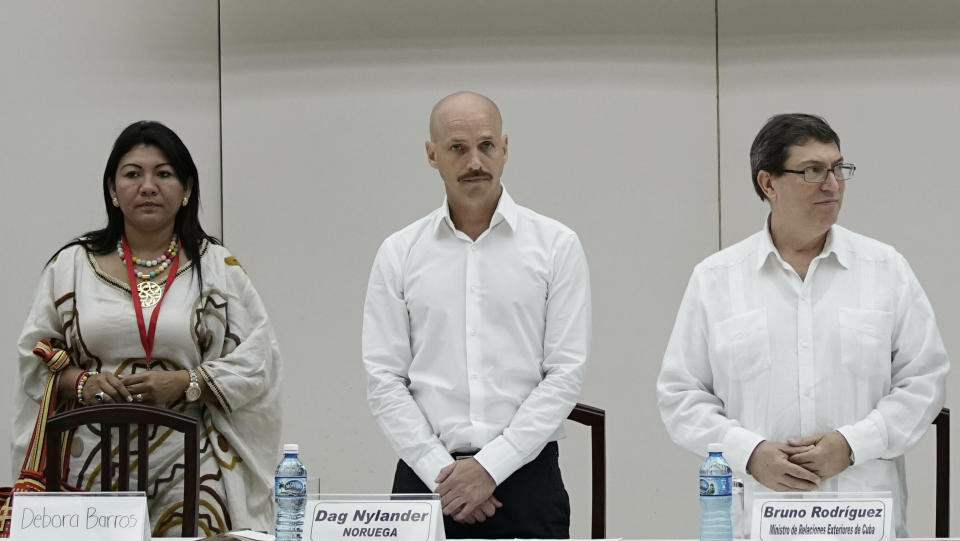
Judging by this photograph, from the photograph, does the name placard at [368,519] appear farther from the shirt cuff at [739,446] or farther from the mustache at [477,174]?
the mustache at [477,174]

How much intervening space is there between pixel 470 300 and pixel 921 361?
1016 mm

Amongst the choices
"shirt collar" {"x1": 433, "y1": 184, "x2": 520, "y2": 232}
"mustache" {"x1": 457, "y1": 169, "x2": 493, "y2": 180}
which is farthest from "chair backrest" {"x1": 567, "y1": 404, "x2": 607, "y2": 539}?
"mustache" {"x1": 457, "y1": 169, "x2": 493, "y2": 180}

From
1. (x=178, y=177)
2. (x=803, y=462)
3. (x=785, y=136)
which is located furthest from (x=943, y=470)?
(x=178, y=177)

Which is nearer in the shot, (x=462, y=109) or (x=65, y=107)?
(x=462, y=109)

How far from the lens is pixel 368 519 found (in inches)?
80.9

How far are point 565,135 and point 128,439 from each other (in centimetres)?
241

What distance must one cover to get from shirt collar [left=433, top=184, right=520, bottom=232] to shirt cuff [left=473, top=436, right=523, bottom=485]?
526 mm

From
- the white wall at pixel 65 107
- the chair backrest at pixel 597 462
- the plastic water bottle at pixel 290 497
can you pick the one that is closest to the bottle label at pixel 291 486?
the plastic water bottle at pixel 290 497

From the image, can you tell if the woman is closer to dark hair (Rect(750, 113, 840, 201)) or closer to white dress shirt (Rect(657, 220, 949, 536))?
white dress shirt (Rect(657, 220, 949, 536))

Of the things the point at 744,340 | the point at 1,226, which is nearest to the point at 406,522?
the point at 744,340

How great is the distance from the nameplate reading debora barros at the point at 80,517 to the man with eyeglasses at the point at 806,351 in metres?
1.21

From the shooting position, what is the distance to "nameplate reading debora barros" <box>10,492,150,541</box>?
7.01ft

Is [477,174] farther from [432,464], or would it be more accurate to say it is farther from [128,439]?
[128,439]

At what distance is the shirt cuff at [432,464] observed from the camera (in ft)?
8.52
